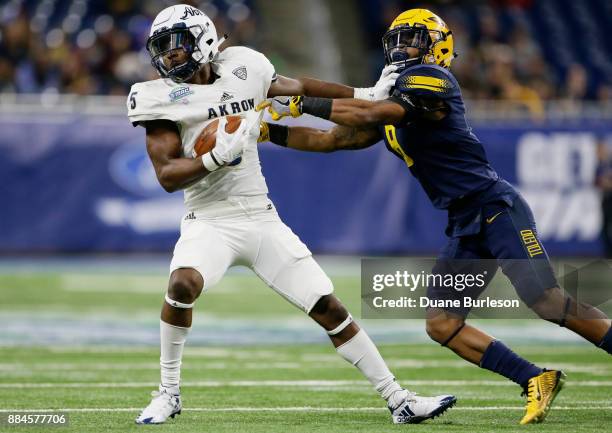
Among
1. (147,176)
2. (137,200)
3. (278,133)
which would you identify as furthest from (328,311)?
(137,200)

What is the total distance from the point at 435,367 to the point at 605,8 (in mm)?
12579

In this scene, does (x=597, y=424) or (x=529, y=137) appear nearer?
(x=597, y=424)

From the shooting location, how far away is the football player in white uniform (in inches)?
211

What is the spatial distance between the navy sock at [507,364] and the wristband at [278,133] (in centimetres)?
149

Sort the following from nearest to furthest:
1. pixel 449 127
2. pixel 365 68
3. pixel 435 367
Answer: pixel 449 127 → pixel 435 367 → pixel 365 68

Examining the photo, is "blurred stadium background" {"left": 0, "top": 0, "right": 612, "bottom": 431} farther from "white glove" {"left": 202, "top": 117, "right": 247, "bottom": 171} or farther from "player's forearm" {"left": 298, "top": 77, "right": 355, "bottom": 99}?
"white glove" {"left": 202, "top": 117, "right": 247, "bottom": 171}

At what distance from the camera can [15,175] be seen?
45.4ft

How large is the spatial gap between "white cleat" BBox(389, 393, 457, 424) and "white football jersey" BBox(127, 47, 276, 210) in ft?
3.99

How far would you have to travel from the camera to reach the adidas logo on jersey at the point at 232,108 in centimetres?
554

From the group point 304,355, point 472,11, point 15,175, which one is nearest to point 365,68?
point 472,11

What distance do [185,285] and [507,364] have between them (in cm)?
156

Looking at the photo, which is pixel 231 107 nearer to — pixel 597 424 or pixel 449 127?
pixel 449 127

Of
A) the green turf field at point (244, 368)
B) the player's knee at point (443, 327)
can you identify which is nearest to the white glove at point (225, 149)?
the green turf field at point (244, 368)

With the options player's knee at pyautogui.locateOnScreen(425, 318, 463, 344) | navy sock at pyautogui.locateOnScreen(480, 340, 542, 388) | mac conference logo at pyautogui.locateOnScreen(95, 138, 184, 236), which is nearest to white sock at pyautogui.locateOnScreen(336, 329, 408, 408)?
player's knee at pyautogui.locateOnScreen(425, 318, 463, 344)
